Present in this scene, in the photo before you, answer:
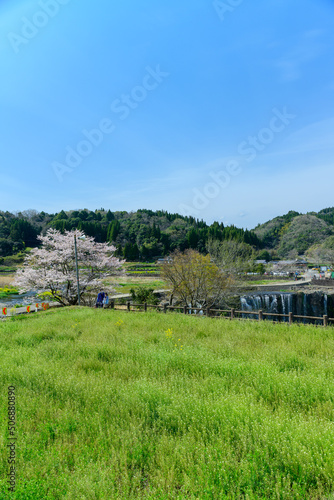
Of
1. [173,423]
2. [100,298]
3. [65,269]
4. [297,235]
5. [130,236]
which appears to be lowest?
[100,298]

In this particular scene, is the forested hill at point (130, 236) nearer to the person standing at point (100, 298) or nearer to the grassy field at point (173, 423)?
the person standing at point (100, 298)

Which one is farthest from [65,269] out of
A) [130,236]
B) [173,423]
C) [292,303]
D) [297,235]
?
[297,235]

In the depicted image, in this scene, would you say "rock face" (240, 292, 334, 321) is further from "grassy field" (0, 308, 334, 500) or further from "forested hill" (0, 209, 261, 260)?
"forested hill" (0, 209, 261, 260)

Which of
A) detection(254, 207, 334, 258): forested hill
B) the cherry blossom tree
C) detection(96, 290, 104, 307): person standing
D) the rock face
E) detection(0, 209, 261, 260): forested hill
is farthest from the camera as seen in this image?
detection(254, 207, 334, 258): forested hill

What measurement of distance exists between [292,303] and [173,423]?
33376mm

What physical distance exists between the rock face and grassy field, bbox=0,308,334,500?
24770mm

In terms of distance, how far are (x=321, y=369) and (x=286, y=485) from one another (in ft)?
11.6

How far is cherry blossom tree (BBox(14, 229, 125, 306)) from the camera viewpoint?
2098 centimetres

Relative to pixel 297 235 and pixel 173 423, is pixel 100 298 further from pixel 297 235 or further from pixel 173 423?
pixel 297 235

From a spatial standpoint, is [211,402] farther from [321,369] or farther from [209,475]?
[321,369]

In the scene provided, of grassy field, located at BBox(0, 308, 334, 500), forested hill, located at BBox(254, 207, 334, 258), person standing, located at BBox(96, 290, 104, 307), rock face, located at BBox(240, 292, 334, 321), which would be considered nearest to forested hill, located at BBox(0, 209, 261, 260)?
forested hill, located at BBox(254, 207, 334, 258)

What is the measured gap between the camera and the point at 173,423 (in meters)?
4.02

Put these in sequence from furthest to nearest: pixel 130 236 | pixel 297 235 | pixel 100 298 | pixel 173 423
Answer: pixel 297 235
pixel 130 236
pixel 100 298
pixel 173 423

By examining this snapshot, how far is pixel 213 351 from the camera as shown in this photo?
7.58 m
